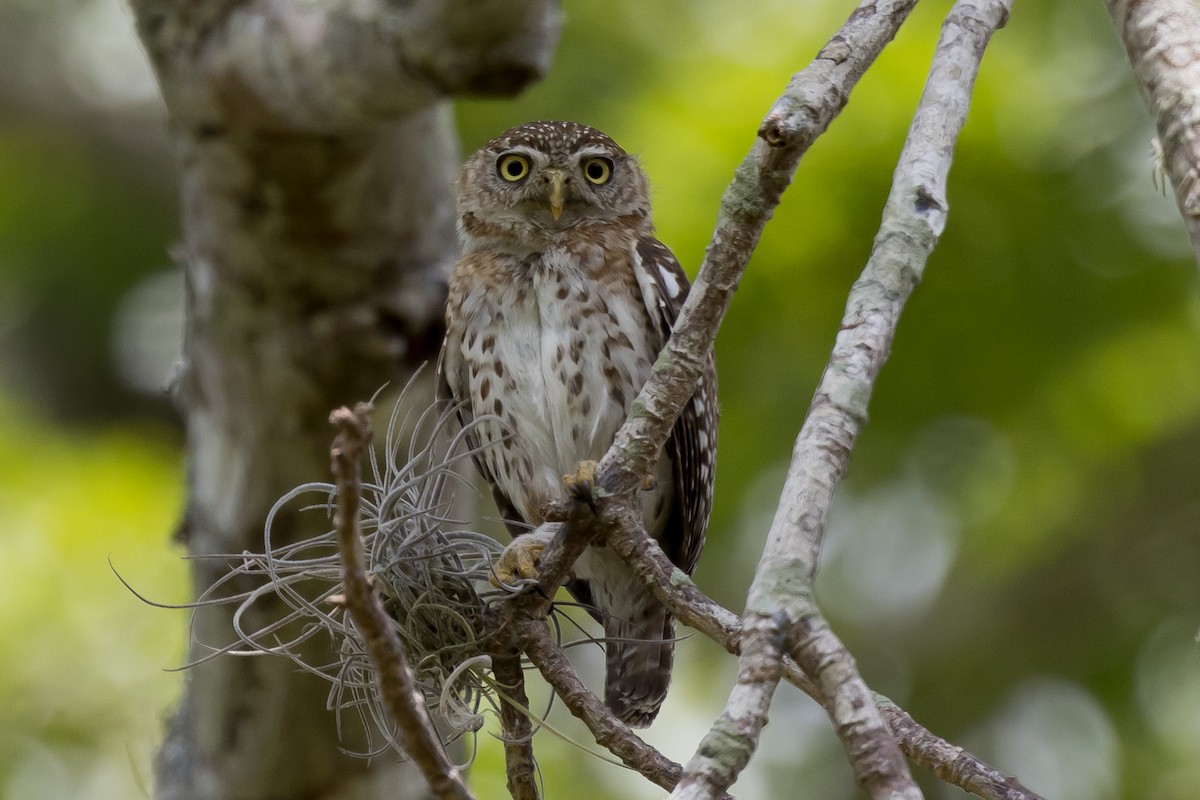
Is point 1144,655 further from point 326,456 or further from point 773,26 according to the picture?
point 326,456

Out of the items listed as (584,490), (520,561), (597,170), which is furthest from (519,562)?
(597,170)

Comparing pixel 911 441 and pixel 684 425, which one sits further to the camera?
pixel 911 441

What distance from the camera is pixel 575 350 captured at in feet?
12.8

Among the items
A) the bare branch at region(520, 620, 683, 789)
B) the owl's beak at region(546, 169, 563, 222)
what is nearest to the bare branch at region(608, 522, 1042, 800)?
the bare branch at region(520, 620, 683, 789)

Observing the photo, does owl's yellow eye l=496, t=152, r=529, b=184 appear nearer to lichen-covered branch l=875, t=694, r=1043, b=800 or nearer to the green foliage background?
the green foliage background

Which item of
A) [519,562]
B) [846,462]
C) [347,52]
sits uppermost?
[347,52]

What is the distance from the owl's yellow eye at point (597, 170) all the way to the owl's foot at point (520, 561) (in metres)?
1.55

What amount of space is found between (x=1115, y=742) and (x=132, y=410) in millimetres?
4947

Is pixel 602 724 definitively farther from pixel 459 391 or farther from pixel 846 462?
pixel 459 391

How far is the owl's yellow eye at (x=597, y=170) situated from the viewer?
4293 millimetres

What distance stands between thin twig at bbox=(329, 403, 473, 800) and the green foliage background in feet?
10.5

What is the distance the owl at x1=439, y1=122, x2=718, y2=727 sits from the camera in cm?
390

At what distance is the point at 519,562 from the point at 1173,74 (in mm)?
1585

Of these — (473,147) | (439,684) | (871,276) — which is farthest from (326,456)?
(473,147)
